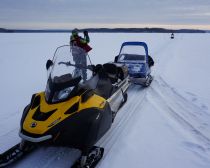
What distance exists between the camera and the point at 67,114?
3549mm

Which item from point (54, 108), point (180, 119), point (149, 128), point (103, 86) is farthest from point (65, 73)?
point (180, 119)

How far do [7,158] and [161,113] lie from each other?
3.22 meters

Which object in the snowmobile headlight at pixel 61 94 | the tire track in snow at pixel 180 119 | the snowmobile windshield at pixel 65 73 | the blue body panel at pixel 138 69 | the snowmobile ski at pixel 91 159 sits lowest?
the tire track in snow at pixel 180 119

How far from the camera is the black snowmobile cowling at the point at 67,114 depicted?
3434 millimetres

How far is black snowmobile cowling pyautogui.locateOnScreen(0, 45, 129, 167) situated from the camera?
3.43 meters

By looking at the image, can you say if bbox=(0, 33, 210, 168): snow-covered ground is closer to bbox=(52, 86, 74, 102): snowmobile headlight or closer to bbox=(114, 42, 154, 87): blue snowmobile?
bbox=(114, 42, 154, 87): blue snowmobile

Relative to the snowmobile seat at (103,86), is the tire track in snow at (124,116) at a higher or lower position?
lower

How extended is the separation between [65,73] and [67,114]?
2.55 feet

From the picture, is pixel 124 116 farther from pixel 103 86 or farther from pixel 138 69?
pixel 138 69

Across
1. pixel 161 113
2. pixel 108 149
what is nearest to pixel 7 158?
pixel 108 149

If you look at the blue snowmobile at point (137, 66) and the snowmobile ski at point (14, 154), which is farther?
the blue snowmobile at point (137, 66)

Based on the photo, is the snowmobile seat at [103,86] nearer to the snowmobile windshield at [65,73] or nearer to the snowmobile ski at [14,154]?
the snowmobile windshield at [65,73]

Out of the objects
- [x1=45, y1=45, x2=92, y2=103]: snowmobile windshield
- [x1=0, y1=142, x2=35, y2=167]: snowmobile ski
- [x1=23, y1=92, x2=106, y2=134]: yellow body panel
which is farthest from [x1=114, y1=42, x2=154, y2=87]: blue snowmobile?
[x1=0, y1=142, x2=35, y2=167]: snowmobile ski

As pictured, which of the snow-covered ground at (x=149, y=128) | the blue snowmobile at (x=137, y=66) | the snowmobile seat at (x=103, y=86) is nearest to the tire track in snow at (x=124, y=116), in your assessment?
the snow-covered ground at (x=149, y=128)
